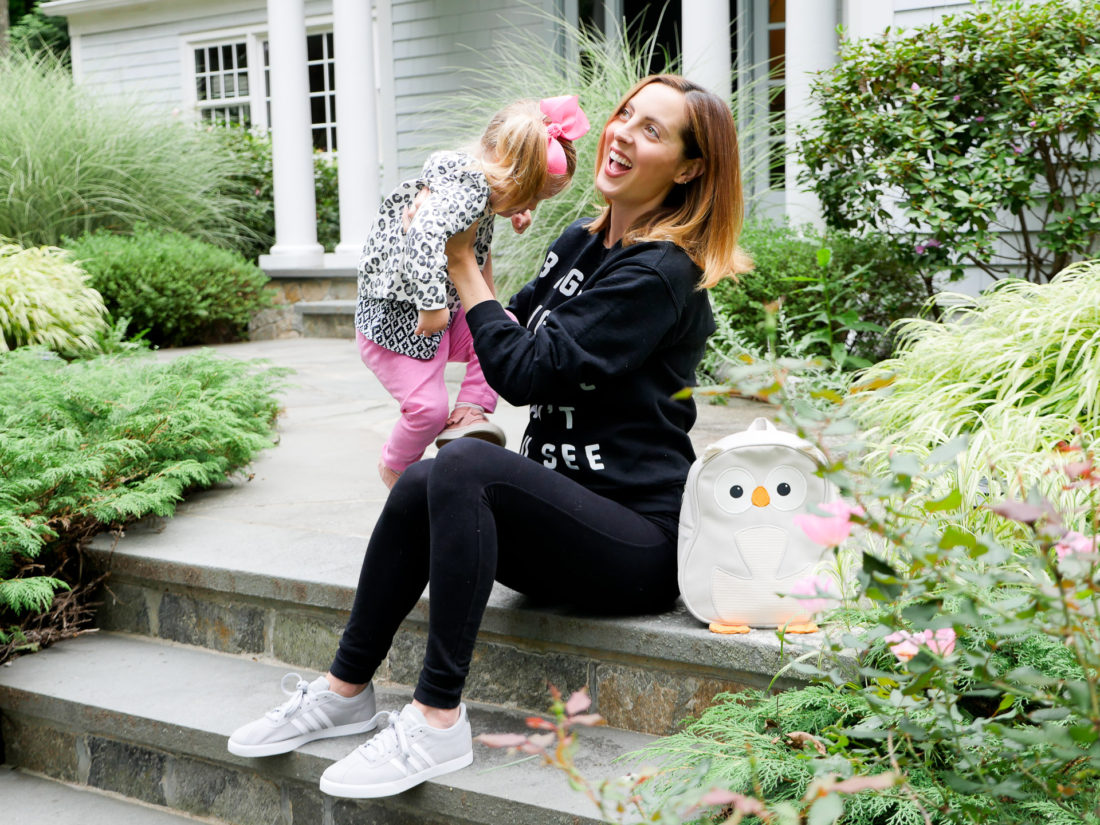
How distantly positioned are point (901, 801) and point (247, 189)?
9.08 meters

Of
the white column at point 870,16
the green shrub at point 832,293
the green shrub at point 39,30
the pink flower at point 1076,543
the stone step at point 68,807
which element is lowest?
the stone step at point 68,807

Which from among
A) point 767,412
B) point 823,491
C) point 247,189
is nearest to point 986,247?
point 767,412

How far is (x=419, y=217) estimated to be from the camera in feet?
7.15

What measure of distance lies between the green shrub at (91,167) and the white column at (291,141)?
53cm

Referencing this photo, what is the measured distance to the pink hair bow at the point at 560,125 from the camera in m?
2.27

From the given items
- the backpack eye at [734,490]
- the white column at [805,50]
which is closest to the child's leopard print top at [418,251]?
the backpack eye at [734,490]

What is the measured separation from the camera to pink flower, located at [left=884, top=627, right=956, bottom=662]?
1.32m

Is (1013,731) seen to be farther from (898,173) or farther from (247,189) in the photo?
(247,189)

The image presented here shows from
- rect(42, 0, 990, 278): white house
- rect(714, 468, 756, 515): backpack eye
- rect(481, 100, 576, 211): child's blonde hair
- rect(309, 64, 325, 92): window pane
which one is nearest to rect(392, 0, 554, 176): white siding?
rect(42, 0, 990, 278): white house

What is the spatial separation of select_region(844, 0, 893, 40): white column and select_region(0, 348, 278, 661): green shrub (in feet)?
12.8

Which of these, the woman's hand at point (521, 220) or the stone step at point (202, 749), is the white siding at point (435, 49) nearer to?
the woman's hand at point (521, 220)

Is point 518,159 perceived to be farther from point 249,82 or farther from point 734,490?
point 249,82

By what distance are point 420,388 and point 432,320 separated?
294 millimetres

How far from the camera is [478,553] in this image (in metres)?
1.90
